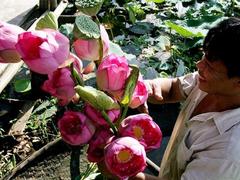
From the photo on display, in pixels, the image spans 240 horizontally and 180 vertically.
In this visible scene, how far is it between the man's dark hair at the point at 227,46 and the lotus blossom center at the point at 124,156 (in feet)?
0.98

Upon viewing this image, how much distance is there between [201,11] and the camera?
2207 mm

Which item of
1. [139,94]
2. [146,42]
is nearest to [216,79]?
[139,94]

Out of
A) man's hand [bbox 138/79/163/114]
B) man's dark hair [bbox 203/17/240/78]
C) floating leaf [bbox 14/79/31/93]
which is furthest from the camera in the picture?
floating leaf [bbox 14/79/31/93]

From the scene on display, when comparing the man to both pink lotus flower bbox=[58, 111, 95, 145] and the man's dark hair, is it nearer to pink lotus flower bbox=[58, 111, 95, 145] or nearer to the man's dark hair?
the man's dark hair

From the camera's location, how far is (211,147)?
85 cm

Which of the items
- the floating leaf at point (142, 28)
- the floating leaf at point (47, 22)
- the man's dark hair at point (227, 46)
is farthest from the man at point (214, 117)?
the floating leaf at point (142, 28)

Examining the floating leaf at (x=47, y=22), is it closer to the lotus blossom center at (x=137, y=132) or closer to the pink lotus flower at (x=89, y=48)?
the pink lotus flower at (x=89, y=48)

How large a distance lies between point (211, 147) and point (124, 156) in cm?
32

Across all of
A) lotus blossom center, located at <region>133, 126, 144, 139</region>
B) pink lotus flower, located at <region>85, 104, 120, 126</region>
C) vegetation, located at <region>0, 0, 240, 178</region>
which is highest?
pink lotus flower, located at <region>85, 104, 120, 126</region>

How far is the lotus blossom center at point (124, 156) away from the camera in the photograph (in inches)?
22.5

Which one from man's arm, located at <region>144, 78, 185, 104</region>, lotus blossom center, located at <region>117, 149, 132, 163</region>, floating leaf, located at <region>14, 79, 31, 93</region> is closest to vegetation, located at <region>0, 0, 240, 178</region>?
floating leaf, located at <region>14, 79, 31, 93</region>

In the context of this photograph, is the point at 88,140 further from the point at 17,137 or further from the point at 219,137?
the point at 17,137

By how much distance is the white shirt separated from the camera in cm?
81

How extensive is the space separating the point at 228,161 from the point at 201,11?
1.52 m
